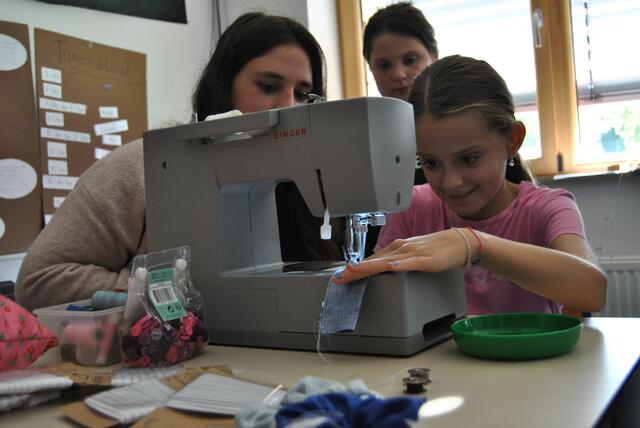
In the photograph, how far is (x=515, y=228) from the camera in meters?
1.41

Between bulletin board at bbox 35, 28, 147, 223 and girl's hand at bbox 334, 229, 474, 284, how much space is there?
1625 mm

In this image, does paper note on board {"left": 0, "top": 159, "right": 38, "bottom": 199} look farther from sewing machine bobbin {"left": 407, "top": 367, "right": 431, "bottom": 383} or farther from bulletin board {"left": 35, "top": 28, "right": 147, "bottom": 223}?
sewing machine bobbin {"left": 407, "top": 367, "right": 431, "bottom": 383}

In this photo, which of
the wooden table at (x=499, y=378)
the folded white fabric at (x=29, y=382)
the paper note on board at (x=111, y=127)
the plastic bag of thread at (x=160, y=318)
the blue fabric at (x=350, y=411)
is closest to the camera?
the blue fabric at (x=350, y=411)

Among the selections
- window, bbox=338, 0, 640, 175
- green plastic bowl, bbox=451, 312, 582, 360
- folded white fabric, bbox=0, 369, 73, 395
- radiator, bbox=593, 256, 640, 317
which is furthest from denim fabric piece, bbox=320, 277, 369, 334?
window, bbox=338, 0, 640, 175

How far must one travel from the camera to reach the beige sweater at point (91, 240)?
1.24 m

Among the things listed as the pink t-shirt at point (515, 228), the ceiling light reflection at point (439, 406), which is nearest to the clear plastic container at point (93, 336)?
the ceiling light reflection at point (439, 406)

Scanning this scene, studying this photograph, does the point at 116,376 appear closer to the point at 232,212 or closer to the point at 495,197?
the point at 232,212

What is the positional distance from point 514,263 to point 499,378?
1.14 feet

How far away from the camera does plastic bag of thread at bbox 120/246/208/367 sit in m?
0.89

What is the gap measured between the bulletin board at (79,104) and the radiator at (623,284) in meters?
1.97

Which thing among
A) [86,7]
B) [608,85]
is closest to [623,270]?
[608,85]

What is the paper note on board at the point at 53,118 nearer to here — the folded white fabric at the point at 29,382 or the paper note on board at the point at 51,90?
the paper note on board at the point at 51,90

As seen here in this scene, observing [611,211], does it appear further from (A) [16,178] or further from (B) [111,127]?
(A) [16,178]

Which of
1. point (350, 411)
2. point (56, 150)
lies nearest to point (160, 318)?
point (350, 411)
